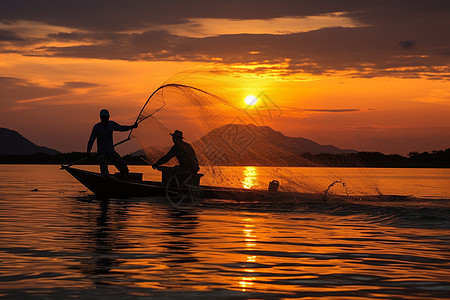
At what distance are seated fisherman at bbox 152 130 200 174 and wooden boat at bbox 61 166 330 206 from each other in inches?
18.9

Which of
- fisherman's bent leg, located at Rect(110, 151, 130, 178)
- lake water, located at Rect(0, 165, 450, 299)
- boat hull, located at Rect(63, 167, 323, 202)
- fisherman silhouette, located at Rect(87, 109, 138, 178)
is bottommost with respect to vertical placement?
lake water, located at Rect(0, 165, 450, 299)

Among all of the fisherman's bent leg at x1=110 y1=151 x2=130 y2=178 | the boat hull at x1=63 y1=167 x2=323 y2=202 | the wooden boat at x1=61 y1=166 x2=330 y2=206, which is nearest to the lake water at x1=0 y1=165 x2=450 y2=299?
the wooden boat at x1=61 y1=166 x2=330 y2=206

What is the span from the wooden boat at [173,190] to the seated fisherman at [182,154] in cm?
48

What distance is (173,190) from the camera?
87.5 ft

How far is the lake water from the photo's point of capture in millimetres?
9031

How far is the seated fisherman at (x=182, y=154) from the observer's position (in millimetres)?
25594

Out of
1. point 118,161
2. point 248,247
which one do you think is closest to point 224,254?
point 248,247

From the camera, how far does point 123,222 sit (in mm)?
18203

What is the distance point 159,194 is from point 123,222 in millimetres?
9329

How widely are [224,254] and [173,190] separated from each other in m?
14.5

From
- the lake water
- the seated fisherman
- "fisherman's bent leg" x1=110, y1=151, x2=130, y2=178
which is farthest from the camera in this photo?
"fisherman's bent leg" x1=110, y1=151, x2=130, y2=178

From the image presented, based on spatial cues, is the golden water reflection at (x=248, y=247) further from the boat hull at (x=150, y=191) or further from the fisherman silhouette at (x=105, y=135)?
the fisherman silhouette at (x=105, y=135)

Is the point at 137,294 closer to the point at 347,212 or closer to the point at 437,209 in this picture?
the point at 347,212

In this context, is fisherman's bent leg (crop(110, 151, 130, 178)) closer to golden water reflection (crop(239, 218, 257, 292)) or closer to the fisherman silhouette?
the fisherman silhouette
